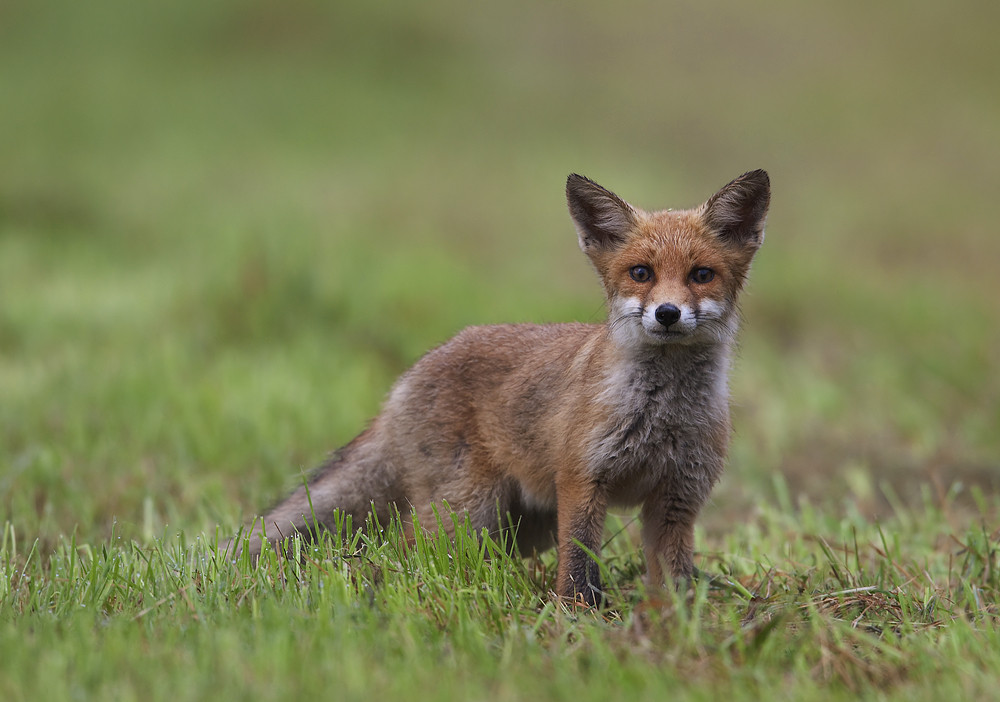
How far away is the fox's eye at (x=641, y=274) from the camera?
14.7 feet

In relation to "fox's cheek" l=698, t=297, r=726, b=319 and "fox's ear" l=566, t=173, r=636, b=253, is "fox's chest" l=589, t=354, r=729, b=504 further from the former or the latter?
"fox's ear" l=566, t=173, r=636, b=253

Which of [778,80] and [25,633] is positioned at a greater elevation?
[778,80]

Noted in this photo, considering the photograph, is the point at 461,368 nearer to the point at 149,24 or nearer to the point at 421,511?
the point at 421,511

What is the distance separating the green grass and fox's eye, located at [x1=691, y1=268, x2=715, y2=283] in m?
1.33

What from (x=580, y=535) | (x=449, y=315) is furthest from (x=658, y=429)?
(x=449, y=315)

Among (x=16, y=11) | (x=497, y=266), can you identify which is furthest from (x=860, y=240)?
(x=16, y=11)

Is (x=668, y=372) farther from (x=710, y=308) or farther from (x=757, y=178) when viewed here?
(x=757, y=178)

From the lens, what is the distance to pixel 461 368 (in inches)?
207

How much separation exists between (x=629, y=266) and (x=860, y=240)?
10.3 metres

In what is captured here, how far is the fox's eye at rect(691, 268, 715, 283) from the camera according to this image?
14.6ft

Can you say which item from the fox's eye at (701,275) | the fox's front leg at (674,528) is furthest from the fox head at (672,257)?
the fox's front leg at (674,528)

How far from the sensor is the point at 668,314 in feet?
13.9

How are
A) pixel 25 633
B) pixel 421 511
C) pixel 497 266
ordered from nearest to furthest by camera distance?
pixel 25 633
pixel 421 511
pixel 497 266

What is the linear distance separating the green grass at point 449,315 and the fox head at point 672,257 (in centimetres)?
112
